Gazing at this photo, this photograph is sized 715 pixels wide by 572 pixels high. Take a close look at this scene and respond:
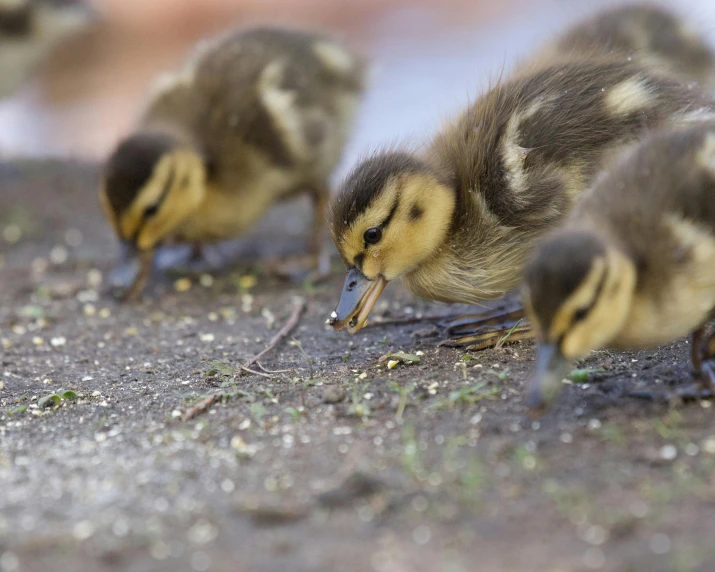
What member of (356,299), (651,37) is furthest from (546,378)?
(651,37)

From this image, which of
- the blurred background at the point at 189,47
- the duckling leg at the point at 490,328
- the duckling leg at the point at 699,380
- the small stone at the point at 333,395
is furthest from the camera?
the blurred background at the point at 189,47

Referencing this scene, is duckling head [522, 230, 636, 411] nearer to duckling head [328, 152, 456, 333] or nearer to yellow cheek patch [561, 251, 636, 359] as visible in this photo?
yellow cheek patch [561, 251, 636, 359]

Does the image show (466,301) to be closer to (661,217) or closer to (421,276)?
(421,276)

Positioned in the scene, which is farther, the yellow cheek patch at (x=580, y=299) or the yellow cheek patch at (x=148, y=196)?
the yellow cheek patch at (x=148, y=196)

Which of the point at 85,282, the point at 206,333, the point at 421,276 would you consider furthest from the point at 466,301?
the point at 85,282

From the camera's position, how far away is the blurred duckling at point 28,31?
601 cm

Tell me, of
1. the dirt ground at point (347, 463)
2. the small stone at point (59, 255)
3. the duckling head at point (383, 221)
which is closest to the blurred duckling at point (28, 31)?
the small stone at point (59, 255)

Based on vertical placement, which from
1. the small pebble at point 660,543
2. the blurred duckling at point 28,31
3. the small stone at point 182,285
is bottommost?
the small stone at point 182,285

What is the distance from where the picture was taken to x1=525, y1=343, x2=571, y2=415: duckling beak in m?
2.37

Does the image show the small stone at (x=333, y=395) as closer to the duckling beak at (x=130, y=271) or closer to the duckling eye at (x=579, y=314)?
the duckling eye at (x=579, y=314)

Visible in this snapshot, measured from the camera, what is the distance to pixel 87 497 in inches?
90.6

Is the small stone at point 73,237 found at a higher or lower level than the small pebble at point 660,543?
higher

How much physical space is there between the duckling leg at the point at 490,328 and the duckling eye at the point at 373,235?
0.45m

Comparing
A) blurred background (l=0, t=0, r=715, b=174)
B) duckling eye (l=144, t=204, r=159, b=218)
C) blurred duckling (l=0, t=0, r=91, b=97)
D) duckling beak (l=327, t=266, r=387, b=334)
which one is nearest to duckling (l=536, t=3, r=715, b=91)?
blurred background (l=0, t=0, r=715, b=174)
